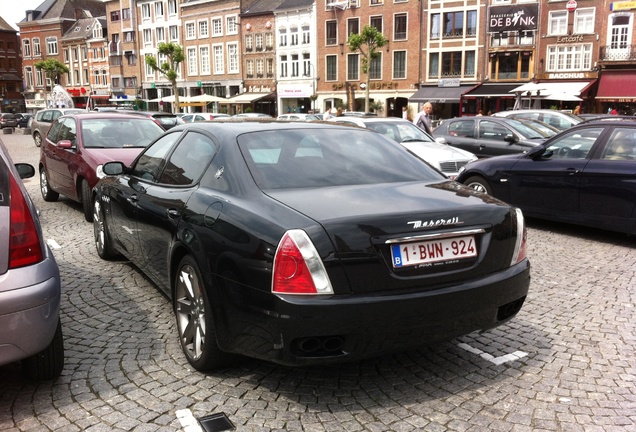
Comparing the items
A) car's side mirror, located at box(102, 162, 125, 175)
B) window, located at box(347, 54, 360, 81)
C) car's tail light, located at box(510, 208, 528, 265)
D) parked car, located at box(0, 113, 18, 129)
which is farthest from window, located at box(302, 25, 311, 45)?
car's tail light, located at box(510, 208, 528, 265)

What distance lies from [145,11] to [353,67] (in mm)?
33584

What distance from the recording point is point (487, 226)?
346 centimetres

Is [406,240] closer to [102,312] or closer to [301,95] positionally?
[102,312]

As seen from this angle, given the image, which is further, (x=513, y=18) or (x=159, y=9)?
(x=159, y=9)

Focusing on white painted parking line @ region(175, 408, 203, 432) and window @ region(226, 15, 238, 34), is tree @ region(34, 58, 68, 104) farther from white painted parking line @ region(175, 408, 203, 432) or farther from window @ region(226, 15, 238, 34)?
white painted parking line @ region(175, 408, 203, 432)

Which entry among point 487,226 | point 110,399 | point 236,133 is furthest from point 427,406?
point 236,133

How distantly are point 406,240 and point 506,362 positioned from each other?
143 centimetres

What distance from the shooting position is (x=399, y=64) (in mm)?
49969

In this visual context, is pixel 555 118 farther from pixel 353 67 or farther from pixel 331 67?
pixel 331 67

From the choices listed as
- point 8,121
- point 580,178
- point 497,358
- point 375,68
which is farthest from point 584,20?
point 8,121

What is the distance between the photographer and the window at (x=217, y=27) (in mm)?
62969

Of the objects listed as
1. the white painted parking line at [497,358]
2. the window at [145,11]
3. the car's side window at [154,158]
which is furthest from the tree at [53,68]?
the white painted parking line at [497,358]

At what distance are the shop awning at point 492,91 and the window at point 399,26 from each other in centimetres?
848

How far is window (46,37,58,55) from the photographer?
3506 inches
